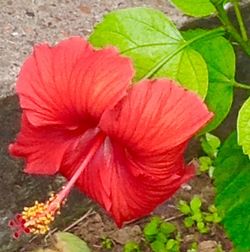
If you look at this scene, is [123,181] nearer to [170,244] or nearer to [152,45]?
[152,45]

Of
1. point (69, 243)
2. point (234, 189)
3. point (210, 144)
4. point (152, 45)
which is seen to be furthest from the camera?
point (210, 144)

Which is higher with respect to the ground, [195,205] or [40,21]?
[40,21]

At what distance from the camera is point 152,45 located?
1103mm

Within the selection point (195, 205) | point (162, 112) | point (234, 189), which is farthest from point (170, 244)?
point (162, 112)

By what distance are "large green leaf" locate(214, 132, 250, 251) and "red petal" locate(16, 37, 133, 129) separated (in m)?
0.35

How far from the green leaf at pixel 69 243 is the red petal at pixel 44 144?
0.93 meters

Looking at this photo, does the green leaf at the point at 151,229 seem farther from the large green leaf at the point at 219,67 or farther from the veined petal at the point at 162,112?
the veined petal at the point at 162,112

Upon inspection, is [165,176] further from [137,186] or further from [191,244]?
[191,244]

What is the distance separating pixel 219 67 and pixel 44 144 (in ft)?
0.90

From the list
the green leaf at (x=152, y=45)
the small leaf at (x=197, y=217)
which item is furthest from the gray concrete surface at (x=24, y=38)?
the green leaf at (x=152, y=45)

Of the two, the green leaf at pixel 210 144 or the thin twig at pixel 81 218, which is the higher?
the green leaf at pixel 210 144

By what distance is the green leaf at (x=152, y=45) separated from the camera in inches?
41.4

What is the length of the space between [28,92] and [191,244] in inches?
48.6

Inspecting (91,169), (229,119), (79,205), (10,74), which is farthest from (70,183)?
(229,119)
